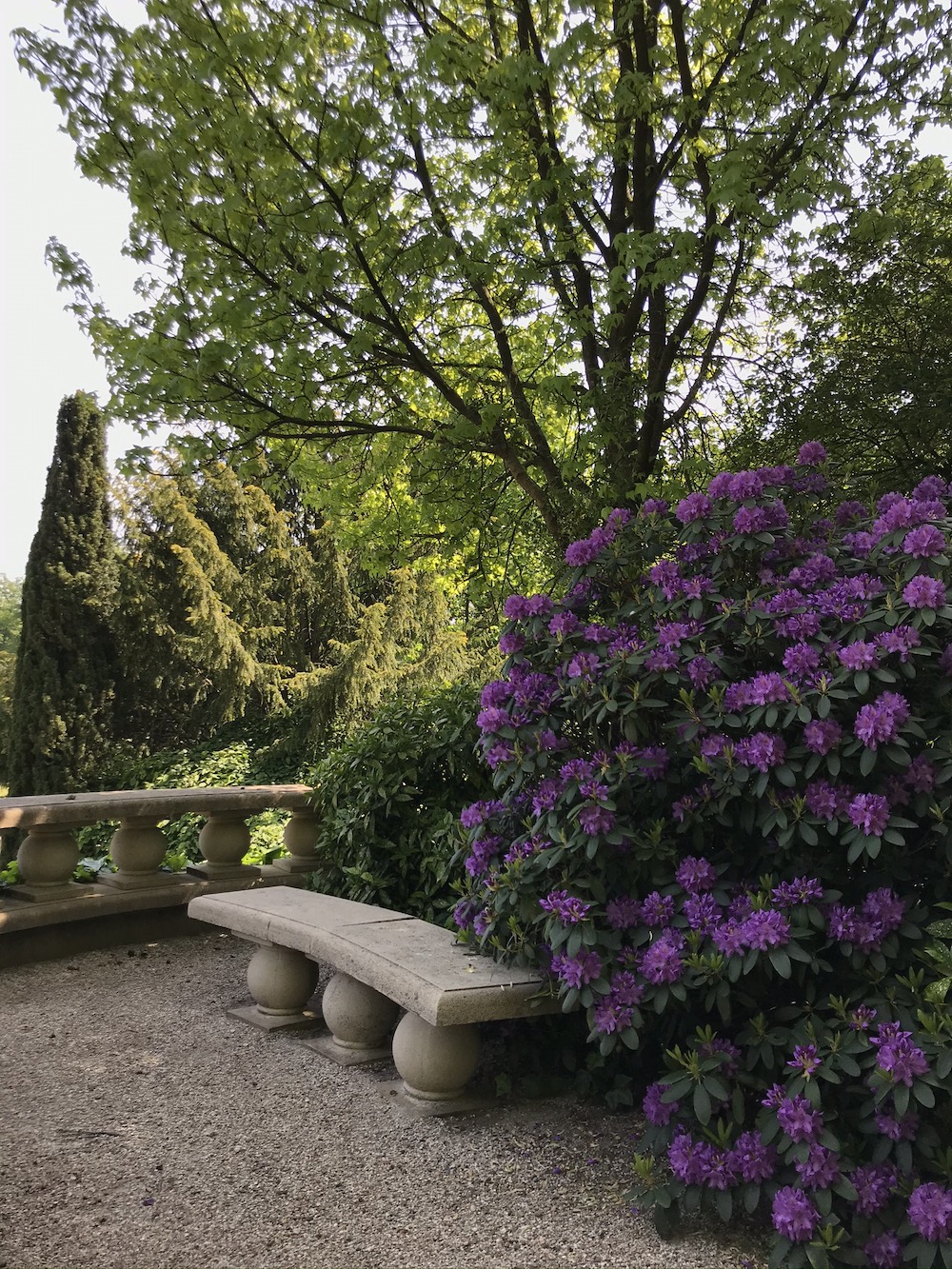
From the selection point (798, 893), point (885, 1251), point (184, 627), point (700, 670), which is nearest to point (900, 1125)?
point (885, 1251)

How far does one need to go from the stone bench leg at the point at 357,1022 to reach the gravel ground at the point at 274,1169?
100 millimetres

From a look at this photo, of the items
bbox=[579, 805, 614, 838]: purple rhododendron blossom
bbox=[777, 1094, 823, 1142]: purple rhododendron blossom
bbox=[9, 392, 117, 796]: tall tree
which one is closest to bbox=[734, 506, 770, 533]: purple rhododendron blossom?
bbox=[579, 805, 614, 838]: purple rhododendron blossom

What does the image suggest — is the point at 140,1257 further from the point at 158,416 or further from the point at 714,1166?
the point at 158,416

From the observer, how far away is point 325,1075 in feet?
10.6

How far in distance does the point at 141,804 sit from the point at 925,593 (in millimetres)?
3725

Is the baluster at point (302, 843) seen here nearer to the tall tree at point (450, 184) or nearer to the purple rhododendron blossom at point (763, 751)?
the tall tree at point (450, 184)

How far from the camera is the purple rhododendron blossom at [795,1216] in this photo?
203 centimetres

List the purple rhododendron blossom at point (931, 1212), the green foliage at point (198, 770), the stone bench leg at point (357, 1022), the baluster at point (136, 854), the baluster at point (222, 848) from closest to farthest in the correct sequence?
1. the purple rhododendron blossom at point (931, 1212)
2. the stone bench leg at point (357, 1022)
3. the baluster at point (136, 854)
4. the baluster at point (222, 848)
5. the green foliage at point (198, 770)

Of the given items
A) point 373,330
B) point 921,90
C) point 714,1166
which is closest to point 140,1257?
point 714,1166

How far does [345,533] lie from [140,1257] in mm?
5217

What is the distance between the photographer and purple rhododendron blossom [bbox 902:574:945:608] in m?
2.31

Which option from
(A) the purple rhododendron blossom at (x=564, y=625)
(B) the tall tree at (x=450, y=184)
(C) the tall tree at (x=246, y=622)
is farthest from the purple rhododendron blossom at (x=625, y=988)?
(C) the tall tree at (x=246, y=622)

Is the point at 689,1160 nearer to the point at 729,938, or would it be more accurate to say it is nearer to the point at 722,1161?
the point at 722,1161

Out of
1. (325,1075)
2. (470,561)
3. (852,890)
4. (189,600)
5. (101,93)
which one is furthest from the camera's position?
(189,600)
